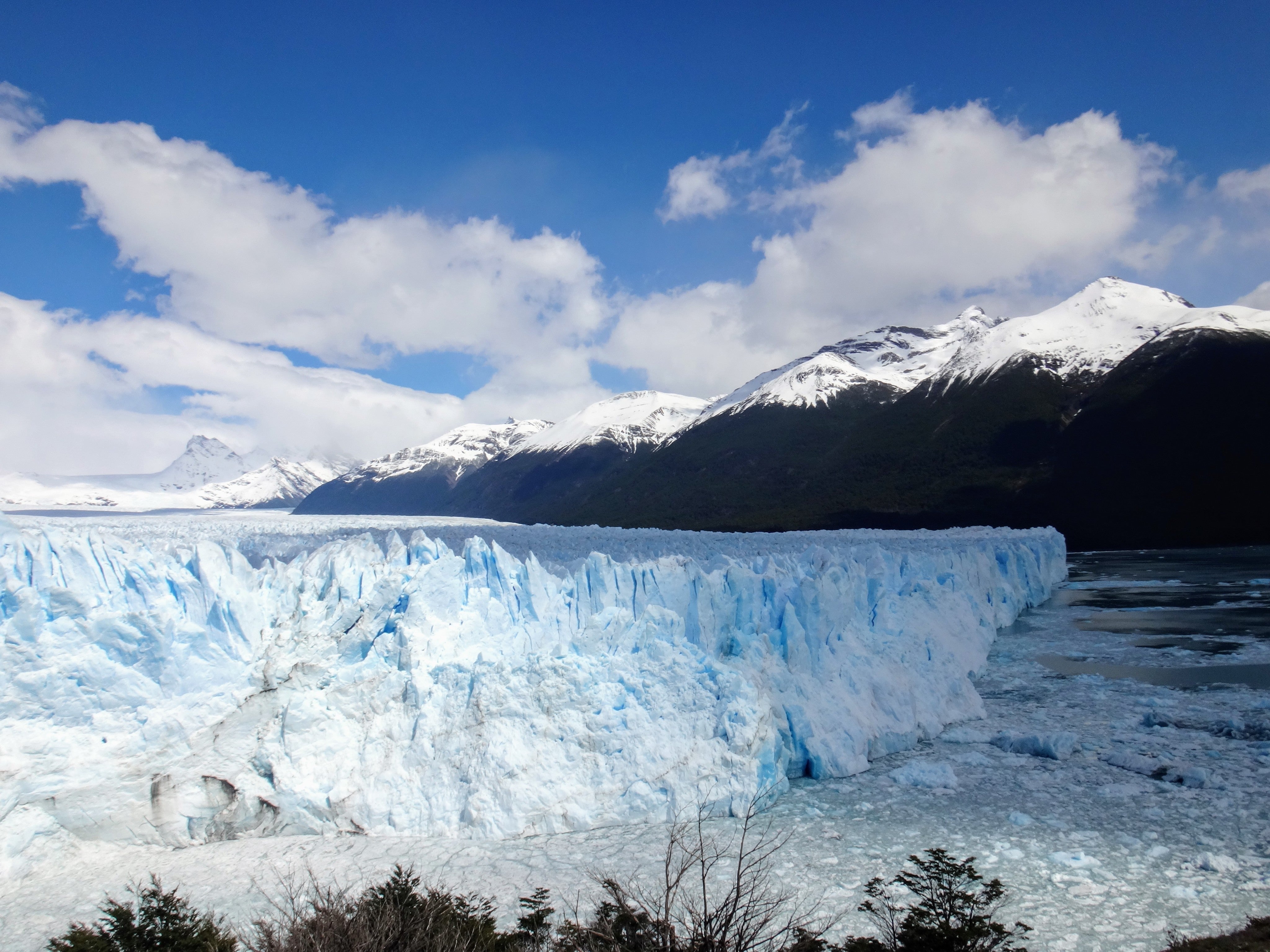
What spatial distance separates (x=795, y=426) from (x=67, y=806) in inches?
3260

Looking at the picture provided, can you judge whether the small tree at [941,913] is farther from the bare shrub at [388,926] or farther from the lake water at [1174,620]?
the lake water at [1174,620]

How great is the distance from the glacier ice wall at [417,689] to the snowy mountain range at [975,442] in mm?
47937

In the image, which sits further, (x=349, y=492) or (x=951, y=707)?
(x=349, y=492)

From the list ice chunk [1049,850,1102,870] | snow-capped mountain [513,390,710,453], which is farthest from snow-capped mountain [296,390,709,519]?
ice chunk [1049,850,1102,870]

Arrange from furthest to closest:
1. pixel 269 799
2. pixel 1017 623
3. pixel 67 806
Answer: pixel 1017 623
pixel 269 799
pixel 67 806

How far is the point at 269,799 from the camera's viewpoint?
8906mm

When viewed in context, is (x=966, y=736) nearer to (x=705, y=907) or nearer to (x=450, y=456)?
(x=705, y=907)

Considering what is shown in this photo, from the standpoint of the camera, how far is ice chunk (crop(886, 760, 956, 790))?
10.1 m

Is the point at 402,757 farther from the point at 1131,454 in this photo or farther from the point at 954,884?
the point at 1131,454

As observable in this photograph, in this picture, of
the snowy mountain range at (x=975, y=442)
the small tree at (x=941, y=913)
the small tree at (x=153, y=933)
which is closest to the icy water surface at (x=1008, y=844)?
the small tree at (x=941, y=913)

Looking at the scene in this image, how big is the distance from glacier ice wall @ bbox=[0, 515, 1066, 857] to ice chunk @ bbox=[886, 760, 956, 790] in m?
0.83

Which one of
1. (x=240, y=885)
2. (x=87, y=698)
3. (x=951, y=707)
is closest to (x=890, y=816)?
(x=951, y=707)

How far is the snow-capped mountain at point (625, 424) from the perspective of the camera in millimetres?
119125

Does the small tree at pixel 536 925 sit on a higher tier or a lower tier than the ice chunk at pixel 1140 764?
higher
